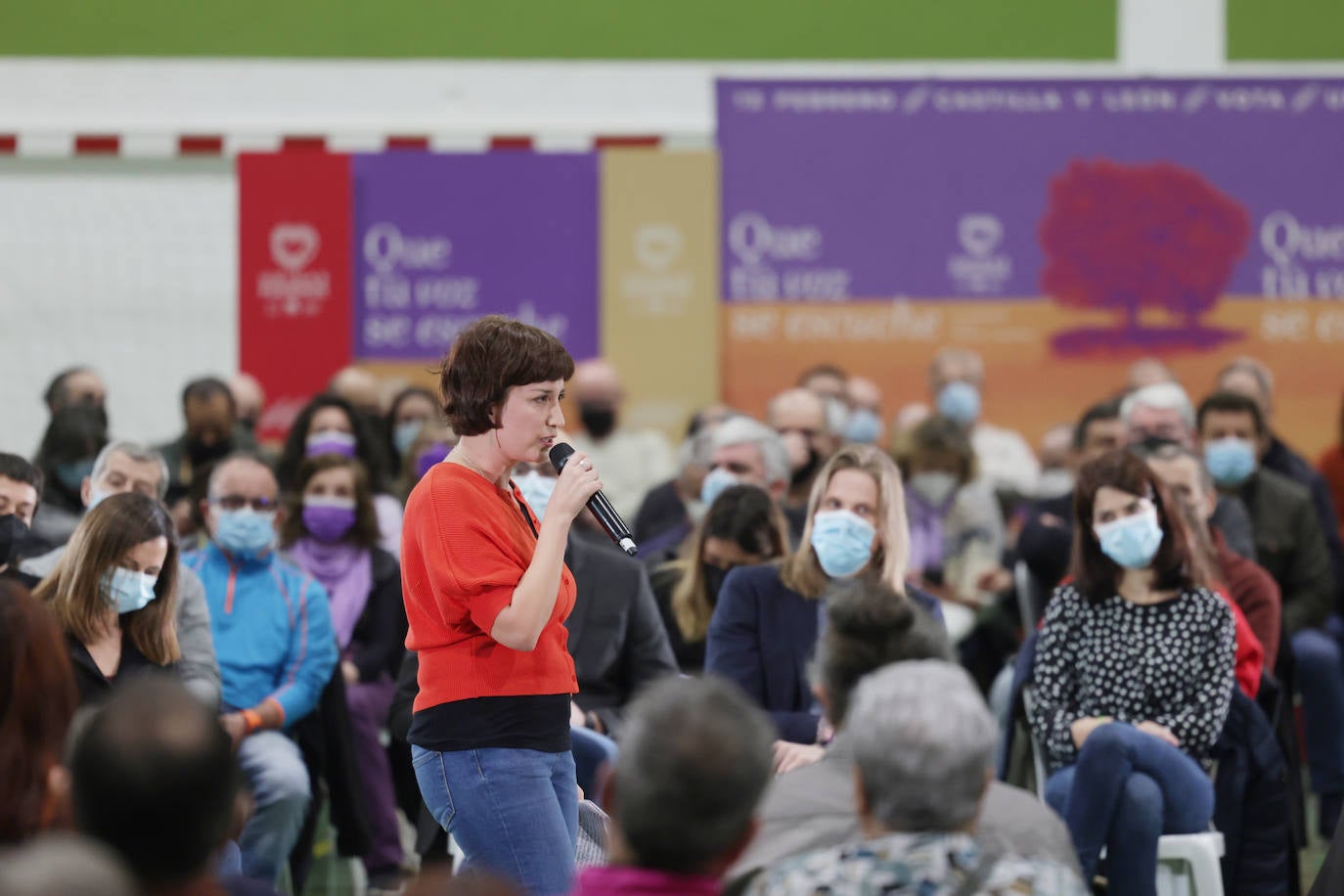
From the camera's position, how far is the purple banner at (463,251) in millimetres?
7555

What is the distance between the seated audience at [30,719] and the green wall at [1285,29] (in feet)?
24.4

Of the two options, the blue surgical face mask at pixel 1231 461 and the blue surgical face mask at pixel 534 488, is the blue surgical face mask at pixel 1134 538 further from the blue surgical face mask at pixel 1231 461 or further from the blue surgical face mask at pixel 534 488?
the blue surgical face mask at pixel 1231 461

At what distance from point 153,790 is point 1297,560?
15.0 feet

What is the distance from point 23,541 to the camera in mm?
4680

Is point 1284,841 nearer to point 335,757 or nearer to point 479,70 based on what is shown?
point 335,757

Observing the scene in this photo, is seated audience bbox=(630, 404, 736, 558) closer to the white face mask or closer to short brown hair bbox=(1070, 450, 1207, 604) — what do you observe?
the white face mask

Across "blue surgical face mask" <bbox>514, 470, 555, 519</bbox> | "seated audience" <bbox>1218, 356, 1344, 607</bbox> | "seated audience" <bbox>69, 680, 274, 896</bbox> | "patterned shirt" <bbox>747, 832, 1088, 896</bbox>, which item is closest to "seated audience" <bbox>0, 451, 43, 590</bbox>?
"blue surgical face mask" <bbox>514, 470, 555, 519</bbox>

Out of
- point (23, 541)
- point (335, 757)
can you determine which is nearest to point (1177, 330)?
point (335, 757)

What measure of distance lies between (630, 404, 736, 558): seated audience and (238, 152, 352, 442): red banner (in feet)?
7.49

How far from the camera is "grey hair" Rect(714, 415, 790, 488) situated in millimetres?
5031

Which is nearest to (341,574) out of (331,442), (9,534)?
(331,442)

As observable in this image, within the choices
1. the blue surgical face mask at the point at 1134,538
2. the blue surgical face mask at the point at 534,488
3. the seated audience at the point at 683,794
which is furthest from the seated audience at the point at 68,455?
the seated audience at the point at 683,794

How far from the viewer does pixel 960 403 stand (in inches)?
281

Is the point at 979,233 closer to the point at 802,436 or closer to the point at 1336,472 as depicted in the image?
the point at 1336,472
